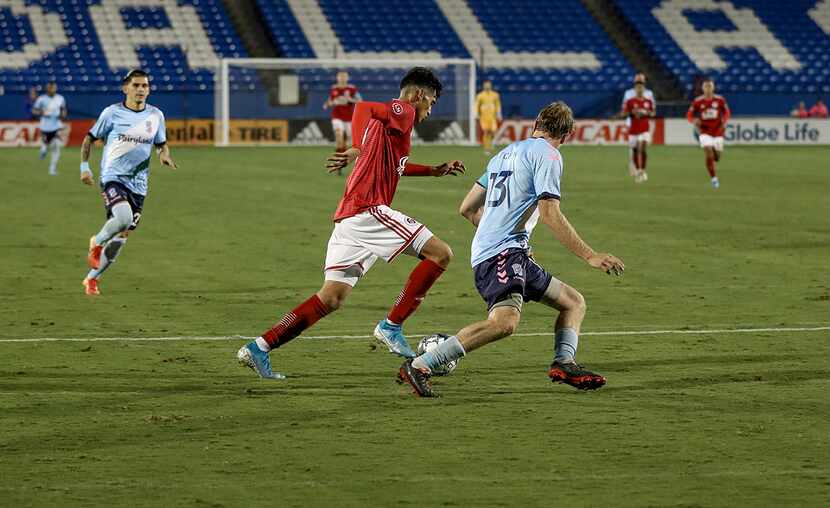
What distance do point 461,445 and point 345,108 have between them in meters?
29.8

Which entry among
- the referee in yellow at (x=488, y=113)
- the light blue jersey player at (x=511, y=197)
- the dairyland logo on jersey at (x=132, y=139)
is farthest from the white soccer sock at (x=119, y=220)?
Result: the referee in yellow at (x=488, y=113)

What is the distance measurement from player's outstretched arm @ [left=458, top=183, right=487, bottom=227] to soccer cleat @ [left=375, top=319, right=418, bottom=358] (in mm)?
1194

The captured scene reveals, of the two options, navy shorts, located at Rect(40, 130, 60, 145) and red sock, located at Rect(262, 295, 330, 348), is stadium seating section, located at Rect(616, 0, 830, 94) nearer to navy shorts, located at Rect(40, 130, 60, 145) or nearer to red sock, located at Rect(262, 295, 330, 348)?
navy shorts, located at Rect(40, 130, 60, 145)

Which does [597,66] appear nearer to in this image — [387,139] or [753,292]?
[753,292]

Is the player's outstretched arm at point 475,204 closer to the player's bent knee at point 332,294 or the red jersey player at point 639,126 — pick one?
the player's bent knee at point 332,294

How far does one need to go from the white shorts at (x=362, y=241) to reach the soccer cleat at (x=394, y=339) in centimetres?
75

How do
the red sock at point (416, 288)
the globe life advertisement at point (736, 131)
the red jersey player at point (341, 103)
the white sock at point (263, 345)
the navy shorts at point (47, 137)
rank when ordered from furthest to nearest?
the globe life advertisement at point (736, 131), the red jersey player at point (341, 103), the navy shorts at point (47, 137), the red sock at point (416, 288), the white sock at point (263, 345)

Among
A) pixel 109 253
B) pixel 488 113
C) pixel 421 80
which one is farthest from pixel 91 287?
pixel 488 113

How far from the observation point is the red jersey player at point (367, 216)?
344 inches

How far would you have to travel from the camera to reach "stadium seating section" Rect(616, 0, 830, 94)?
53594 millimetres

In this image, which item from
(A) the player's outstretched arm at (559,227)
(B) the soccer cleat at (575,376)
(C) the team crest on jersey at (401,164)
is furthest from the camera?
(C) the team crest on jersey at (401,164)

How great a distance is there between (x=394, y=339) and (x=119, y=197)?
179 inches

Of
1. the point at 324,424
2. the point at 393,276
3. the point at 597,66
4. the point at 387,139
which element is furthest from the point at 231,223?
the point at 597,66

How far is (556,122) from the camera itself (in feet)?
26.8
